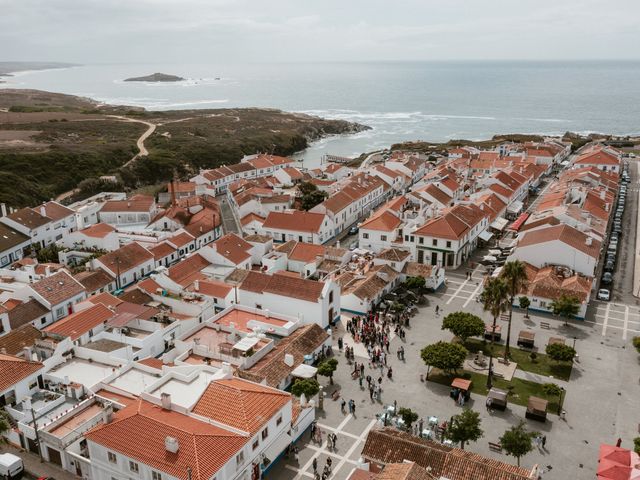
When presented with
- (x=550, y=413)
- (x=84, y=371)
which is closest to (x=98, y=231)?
(x=84, y=371)

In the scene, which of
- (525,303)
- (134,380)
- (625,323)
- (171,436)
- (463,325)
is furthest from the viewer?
(525,303)

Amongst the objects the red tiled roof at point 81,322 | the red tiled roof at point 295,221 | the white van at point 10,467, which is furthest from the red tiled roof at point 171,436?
the red tiled roof at point 295,221

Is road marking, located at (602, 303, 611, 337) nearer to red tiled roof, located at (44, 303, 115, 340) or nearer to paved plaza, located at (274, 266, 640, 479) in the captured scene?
paved plaza, located at (274, 266, 640, 479)

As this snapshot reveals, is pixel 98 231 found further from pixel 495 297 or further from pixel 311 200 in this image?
pixel 495 297

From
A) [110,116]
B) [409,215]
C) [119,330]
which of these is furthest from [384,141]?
[119,330]

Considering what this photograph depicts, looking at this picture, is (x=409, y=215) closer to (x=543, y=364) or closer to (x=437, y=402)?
(x=543, y=364)

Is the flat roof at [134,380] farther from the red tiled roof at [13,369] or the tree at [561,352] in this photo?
the tree at [561,352]

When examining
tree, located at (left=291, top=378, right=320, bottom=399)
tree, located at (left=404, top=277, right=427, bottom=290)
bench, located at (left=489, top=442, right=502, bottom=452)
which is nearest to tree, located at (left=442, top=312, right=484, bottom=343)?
tree, located at (left=404, top=277, right=427, bottom=290)
